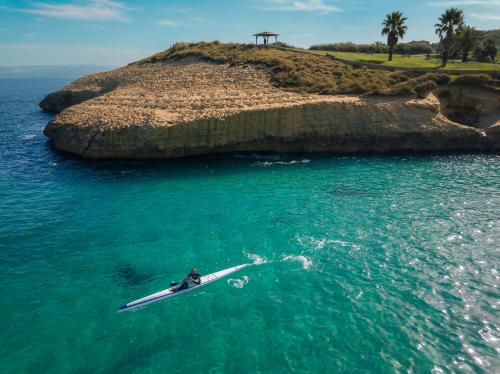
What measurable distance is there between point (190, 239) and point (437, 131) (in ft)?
119

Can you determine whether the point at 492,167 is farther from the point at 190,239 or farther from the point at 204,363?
the point at 204,363

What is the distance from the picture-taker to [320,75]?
179 feet

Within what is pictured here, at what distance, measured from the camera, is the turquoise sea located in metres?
15.5

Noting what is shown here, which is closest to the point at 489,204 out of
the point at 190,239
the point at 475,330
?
the point at 475,330

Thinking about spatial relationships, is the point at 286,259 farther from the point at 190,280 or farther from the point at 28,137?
the point at 28,137

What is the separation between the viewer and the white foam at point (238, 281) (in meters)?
19.8

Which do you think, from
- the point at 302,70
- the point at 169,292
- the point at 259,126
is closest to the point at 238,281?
the point at 169,292

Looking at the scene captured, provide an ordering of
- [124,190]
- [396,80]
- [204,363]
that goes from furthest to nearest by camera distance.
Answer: [396,80] → [124,190] → [204,363]

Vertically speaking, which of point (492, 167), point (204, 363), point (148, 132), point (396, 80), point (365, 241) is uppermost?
point (396, 80)

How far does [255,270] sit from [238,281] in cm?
145

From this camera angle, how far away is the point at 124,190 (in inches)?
1298

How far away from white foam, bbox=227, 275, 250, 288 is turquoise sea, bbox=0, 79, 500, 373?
0.28 ft

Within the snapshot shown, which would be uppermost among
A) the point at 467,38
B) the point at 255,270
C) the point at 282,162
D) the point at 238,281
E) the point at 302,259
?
the point at 467,38

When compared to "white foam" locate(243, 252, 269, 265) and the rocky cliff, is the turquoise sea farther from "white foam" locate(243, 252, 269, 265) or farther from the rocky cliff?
the rocky cliff
